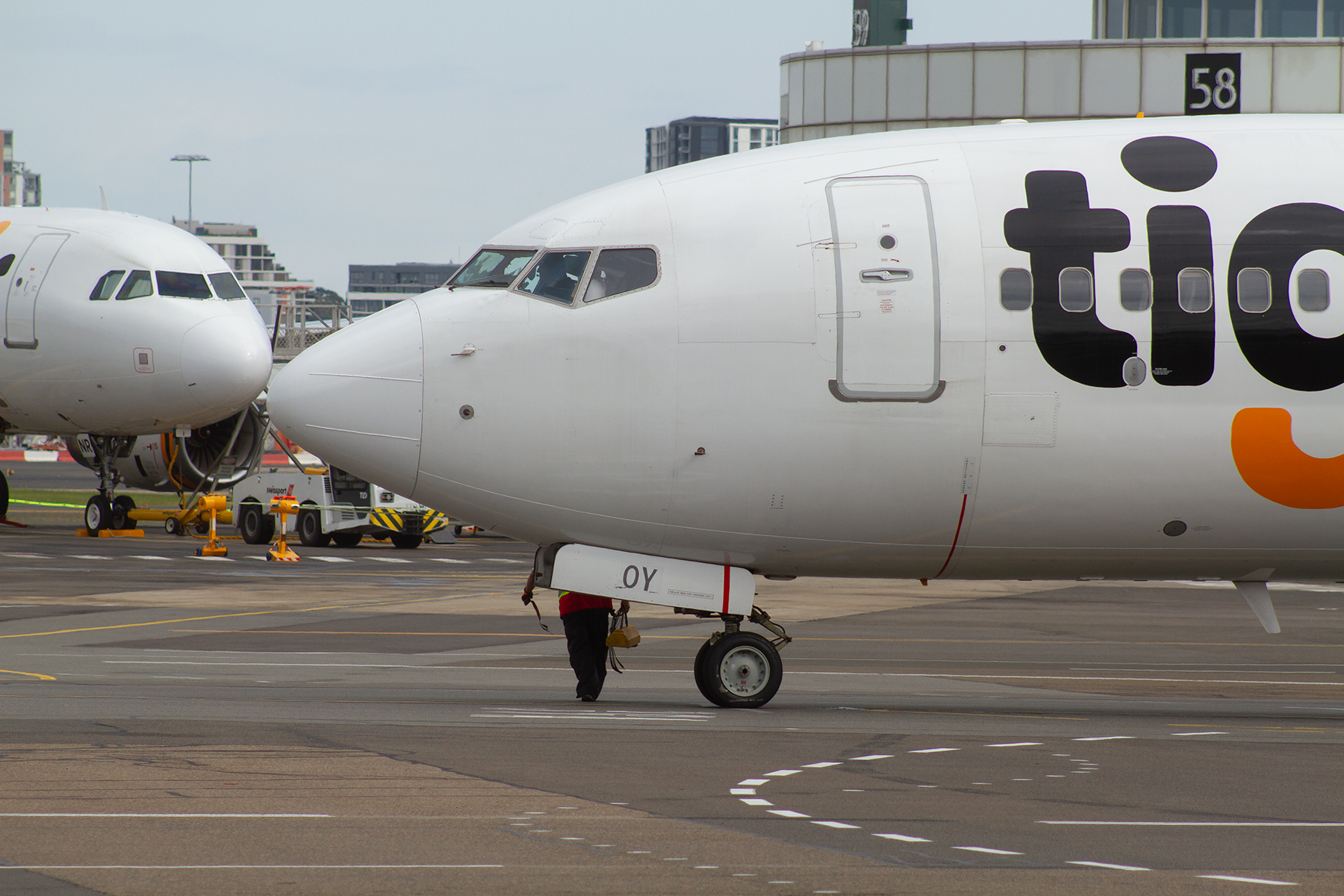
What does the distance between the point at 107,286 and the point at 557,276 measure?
830 inches

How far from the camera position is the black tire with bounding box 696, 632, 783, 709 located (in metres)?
13.1

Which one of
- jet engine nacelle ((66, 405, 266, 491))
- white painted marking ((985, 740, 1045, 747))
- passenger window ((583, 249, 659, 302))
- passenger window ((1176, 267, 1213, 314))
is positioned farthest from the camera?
jet engine nacelle ((66, 405, 266, 491))

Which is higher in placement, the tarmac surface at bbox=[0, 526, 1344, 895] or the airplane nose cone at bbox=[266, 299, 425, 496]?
the airplane nose cone at bbox=[266, 299, 425, 496]

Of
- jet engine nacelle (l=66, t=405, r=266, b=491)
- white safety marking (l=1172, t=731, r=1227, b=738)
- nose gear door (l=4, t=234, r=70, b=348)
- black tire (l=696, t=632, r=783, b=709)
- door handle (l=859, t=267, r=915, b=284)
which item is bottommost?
white safety marking (l=1172, t=731, r=1227, b=738)

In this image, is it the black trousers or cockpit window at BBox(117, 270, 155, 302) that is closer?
the black trousers

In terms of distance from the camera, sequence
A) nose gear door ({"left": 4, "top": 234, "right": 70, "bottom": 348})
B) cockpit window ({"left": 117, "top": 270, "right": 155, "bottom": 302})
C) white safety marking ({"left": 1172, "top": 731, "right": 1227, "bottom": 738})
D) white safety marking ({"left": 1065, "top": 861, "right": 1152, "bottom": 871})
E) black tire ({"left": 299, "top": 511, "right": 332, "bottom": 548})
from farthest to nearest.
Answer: black tire ({"left": 299, "top": 511, "right": 332, "bottom": 548}) → nose gear door ({"left": 4, "top": 234, "right": 70, "bottom": 348}) → cockpit window ({"left": 117, "top": 270, "right": 155, "bottom": 302}) → white safety marking ({"left": 1172, "top": 731, "right": 1227, "bottom": 738}) → white safety marking ({"left": 1065, "top": 861, "right": 1152, "bottom": 871})

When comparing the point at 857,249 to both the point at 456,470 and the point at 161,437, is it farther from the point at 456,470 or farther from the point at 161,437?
the point at 161,437

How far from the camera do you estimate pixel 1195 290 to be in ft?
41.9

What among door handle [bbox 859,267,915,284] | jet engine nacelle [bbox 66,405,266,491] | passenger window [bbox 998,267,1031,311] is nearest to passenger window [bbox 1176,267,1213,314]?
passenger window [bbox 998,267,1031,311]

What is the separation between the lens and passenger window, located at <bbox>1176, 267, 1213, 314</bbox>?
12.7 meters

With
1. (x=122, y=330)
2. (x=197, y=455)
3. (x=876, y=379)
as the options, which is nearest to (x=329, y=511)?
(x=197, y=455)

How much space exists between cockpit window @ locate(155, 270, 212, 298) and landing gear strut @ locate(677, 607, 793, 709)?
2119 centimetres

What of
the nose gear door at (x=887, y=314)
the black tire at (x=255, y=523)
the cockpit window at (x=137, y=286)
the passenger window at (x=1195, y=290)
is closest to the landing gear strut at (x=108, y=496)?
the black tire at (x=255, y=523)

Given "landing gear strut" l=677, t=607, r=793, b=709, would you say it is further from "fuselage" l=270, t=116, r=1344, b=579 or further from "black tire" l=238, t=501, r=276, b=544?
"black tire" l=238, t=501, r=276, b=544
